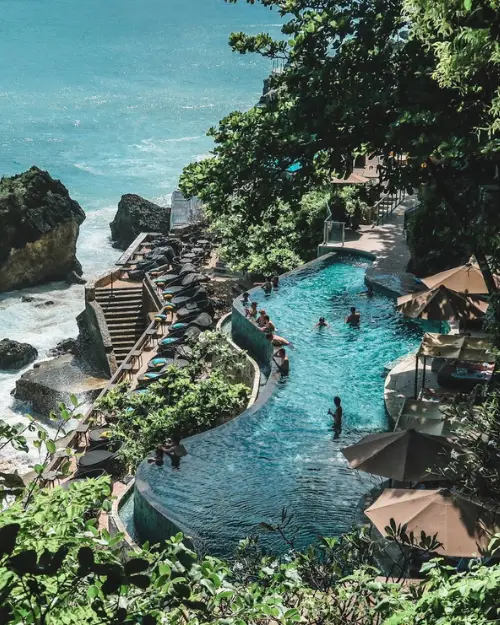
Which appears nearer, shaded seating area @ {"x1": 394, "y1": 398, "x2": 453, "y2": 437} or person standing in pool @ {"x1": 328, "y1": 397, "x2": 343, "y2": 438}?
shaded seating area @ {"x1": 394, "y1": 398, "x2": 453, "y2": 437}

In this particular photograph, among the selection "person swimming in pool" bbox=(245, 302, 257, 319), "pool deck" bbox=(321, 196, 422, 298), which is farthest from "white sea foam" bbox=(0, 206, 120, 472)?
"pool deck" bbox=(321, 196, 422, 298)

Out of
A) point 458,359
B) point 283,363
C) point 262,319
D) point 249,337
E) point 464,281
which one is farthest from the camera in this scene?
point 249,337

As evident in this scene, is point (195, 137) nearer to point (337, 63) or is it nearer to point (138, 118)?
point (138, 118)

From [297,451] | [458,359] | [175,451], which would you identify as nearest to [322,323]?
[297,451]

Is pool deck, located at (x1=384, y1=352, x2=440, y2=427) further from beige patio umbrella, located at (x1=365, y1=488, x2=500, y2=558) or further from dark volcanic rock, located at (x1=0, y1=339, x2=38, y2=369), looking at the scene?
dark volcanic rock, located at (x1=0, y1=339, x2=38, y2=369)

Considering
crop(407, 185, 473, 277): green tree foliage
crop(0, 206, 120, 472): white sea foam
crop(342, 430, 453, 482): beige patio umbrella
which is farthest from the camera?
crop(0, 206, 120, 472): white sea foam

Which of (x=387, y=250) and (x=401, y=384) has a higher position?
(x=387, y=250)

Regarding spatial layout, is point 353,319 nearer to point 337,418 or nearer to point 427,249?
point 427,249
